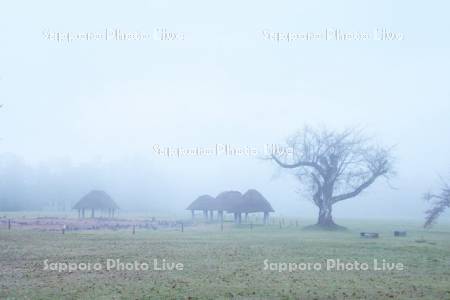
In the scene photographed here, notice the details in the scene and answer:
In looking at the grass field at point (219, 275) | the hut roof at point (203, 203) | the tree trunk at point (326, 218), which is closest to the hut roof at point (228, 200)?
the hut roof at point (203, 203)

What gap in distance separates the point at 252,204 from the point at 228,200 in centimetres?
548

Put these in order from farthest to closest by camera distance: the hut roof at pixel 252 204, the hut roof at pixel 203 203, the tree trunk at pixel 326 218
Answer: the hut roof at pixel 203 203 < the hut roof at pixel 252 204 < the tree trunk at pixel 326 218

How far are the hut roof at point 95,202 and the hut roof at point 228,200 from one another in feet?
49.1

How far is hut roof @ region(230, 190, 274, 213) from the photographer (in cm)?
6391

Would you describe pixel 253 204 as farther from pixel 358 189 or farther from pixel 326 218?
pixel 358 189

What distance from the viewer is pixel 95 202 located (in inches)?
2827

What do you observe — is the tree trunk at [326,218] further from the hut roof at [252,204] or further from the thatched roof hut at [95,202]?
the thatched roof hut at [95,202]

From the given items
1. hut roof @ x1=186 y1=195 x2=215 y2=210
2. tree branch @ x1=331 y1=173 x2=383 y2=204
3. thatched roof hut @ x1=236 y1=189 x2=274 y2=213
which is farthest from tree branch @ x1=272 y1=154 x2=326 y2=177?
hut roof @ x1=186 y1=195 x2=215 y2=210

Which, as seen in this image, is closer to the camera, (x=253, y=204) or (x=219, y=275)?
(x=219, y=275)

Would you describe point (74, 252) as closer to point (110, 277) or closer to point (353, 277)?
point (110, 277)

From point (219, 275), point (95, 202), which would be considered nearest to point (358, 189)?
point (95, 202)

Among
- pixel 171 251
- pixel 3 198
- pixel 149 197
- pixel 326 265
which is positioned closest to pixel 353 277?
pixel 326 265

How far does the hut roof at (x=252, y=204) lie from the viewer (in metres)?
63.9

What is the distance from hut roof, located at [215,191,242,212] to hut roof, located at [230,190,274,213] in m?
0.75
